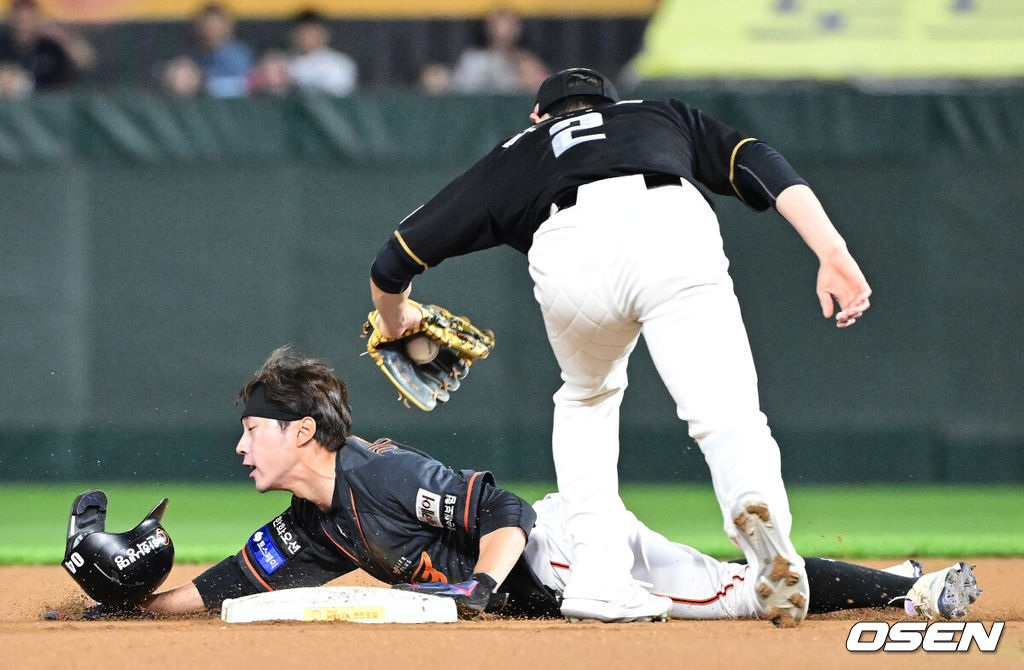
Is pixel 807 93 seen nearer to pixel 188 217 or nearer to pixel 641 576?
pixel 188 217

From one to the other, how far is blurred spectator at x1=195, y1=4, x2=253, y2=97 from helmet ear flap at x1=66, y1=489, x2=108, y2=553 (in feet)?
17.1

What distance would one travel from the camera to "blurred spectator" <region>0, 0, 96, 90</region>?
325 inches

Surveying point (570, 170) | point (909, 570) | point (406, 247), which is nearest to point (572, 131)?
point (570, 170)

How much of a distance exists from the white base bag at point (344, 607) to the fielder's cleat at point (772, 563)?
777mm

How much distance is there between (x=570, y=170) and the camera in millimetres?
3078

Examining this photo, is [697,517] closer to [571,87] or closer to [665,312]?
[571,87]

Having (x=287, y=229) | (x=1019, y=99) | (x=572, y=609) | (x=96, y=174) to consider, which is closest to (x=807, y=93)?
(x=1019, y=99)

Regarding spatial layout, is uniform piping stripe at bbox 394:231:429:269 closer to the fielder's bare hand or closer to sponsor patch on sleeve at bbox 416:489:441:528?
the fielder's bare hand

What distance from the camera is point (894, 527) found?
575 cm

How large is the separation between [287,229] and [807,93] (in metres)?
3.21

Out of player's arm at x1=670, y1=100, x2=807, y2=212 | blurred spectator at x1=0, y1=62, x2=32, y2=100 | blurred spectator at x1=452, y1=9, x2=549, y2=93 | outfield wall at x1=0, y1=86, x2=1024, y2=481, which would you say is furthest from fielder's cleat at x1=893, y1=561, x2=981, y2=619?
blurred spectator at x1=0, y1=62, x2=32, y2=100

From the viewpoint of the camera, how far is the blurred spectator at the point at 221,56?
837 cm

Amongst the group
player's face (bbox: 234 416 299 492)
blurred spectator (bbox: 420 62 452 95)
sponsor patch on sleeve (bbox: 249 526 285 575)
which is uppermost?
blurred spectator (bbox: 420 62 452 95)

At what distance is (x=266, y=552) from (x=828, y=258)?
1.83 metres
